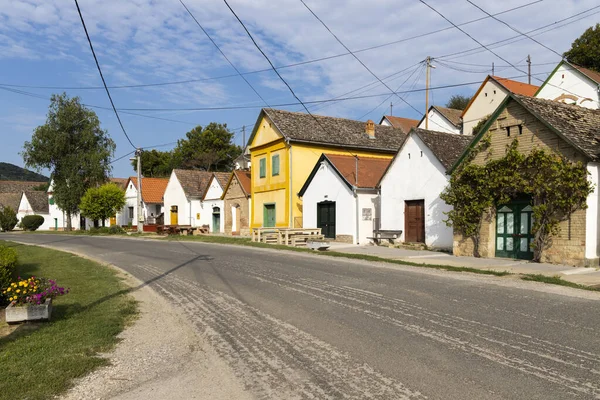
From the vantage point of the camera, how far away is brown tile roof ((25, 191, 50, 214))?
7031 cm

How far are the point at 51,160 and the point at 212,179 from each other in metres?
20.5

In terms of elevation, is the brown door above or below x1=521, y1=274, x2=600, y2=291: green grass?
above

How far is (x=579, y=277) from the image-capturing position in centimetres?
1274

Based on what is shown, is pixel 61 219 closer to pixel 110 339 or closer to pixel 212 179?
pixel 212 179

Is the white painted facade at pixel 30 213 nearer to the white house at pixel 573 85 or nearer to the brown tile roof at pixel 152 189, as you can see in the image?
the brown tile roof at pixel 152 189

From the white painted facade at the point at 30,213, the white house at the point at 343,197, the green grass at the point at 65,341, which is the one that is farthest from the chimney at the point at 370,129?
the white painted facade at the point at 30,213

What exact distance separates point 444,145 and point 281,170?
13.2 meters

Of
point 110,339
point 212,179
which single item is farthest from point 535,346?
point 212,179

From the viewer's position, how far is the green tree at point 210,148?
70.7m

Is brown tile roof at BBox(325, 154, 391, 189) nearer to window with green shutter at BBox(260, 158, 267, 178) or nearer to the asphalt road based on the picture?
window with green shutter at BBox(260, 158, 267, 178)

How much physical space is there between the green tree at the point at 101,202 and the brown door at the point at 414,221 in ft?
108

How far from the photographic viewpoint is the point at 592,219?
1498cm

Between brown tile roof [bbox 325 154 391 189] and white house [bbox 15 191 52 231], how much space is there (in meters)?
53.8

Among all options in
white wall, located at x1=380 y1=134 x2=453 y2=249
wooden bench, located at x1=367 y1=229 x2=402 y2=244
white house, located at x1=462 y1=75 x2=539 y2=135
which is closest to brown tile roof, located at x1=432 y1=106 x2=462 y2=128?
white house, located at x1=462 y1=75 x2=539 y2=135
